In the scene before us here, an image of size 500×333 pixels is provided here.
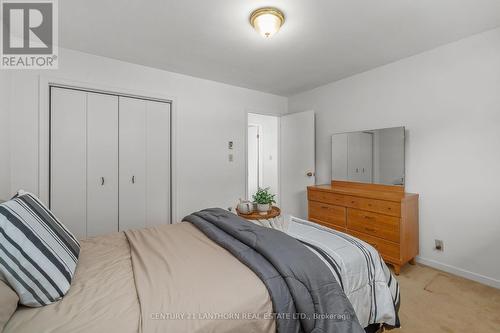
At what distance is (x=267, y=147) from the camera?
208 inches

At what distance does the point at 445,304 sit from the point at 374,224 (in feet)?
2.89

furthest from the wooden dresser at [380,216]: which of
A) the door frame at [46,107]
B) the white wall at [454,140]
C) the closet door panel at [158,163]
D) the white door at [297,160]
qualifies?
the door frame at [46,107]

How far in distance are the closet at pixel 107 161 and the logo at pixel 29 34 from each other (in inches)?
12.3

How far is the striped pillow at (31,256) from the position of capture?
92cm

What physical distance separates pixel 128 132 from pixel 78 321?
2415 millimetres

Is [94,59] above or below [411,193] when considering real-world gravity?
above

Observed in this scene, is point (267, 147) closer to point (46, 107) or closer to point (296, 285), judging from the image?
point (46, 107)

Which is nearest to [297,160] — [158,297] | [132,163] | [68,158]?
[132,163]

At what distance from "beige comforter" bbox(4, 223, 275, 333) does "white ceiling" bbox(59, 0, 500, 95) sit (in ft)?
6.01

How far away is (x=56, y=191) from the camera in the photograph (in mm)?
2500

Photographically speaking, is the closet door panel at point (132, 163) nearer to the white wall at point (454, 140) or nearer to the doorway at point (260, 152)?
the doorway at point (260, 152)

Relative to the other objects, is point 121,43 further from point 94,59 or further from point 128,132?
point 128,132

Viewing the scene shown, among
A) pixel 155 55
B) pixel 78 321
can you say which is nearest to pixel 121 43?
pixel 155 55

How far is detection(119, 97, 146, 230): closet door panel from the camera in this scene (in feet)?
9.37
